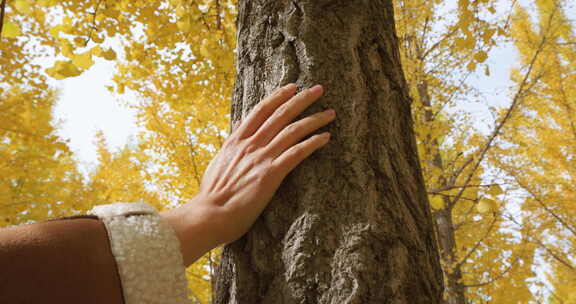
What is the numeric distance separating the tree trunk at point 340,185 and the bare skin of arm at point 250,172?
43mm

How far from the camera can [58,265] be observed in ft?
2.05

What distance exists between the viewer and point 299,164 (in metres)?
0.98

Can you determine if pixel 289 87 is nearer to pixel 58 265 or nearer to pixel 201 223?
pixel 201 223

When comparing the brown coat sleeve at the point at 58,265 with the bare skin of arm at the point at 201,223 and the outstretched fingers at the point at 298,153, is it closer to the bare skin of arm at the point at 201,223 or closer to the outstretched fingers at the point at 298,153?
the bare skin of arm at the point at 201,223

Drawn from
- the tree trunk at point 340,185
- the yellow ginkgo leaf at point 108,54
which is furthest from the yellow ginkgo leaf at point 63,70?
the tree trunk at point 340,185

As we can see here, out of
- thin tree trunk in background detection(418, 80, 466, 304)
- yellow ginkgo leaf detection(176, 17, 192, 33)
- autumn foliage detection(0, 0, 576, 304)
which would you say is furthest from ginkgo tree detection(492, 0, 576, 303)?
yellow ginkgo leaf detection(176, 17, 192, 33)

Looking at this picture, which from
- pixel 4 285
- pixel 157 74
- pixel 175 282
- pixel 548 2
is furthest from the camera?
pixel 157 74

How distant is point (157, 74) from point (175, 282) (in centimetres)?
488

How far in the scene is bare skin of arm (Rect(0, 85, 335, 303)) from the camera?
1.97 ft

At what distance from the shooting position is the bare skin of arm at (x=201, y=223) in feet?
1.97

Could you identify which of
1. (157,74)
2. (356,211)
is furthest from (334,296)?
(157,74)

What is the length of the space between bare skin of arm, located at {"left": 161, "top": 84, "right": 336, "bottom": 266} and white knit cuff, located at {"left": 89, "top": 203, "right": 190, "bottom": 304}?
0.09 metres

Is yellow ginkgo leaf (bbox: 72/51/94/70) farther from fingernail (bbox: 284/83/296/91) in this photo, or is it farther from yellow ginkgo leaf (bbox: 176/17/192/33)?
fingernail (bbox: 284/83/296/91)

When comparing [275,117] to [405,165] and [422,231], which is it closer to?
[405,165]
